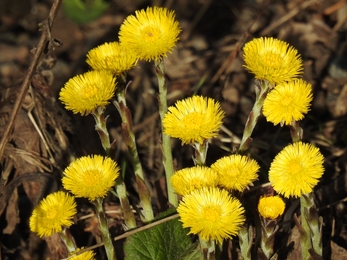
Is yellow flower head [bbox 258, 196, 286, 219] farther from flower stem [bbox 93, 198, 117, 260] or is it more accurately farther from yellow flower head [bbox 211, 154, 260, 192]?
flower stem [bbox 93, 198, 117, 260]

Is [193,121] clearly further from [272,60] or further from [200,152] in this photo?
[272,60]

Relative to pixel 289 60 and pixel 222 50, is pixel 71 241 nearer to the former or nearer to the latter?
pixel 289 60

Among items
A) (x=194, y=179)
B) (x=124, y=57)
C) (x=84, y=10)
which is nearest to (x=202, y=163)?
(x=194, y=179)

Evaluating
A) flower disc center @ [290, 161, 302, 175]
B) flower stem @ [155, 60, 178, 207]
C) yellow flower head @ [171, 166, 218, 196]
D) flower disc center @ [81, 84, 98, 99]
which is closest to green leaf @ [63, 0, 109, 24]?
flower stem @ [155, 60, 178, 207]

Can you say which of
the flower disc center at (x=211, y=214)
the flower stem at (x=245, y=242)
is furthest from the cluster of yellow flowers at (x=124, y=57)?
the flower stem at (x=245, y=242)

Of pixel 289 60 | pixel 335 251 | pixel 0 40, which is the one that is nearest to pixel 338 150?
pixel 335 251

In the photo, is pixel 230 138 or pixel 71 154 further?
pixel 230 138
